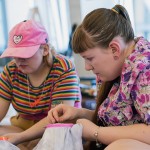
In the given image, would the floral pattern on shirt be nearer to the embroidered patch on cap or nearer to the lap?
the lap

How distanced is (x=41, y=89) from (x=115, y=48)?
527mm

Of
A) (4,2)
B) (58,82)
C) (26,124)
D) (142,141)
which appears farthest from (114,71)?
(4,2)

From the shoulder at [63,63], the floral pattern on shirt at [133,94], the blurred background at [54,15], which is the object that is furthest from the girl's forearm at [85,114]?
the blurred background at [54,15]

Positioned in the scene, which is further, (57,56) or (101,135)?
(57,56)

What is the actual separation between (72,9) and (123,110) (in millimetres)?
1607

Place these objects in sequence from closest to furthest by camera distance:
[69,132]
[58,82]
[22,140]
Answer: [69,132] → [22,140] → [58,82]

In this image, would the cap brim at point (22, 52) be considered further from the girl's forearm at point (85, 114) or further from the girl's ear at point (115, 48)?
the girl's ear at point (115, 48)

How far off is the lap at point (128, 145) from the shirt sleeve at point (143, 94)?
0.07 meters

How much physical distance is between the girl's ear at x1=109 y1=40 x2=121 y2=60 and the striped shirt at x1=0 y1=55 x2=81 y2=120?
0.40 m

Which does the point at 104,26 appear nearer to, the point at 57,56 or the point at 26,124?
the point at 57,56

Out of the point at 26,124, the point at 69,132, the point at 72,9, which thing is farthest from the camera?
the point at 72,9

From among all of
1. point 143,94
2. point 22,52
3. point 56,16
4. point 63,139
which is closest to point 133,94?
point 143,94

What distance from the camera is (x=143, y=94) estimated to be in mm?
914

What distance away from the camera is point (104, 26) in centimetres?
96
